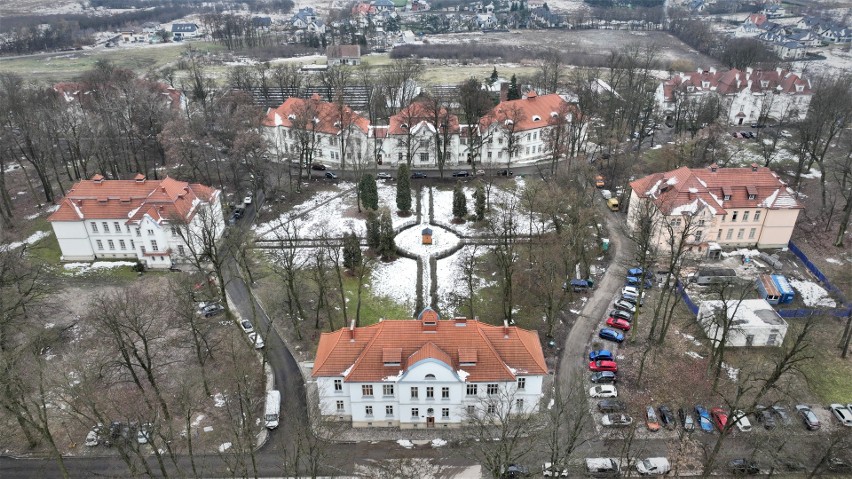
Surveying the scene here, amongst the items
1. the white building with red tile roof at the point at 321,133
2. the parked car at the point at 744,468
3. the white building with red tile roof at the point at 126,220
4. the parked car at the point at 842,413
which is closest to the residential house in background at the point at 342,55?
the white building with red tile roof at the point at 321,133

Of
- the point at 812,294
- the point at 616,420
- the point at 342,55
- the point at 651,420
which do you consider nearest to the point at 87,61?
the point at 342,55

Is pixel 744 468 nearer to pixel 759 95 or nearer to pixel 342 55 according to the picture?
→ pixel 759 95

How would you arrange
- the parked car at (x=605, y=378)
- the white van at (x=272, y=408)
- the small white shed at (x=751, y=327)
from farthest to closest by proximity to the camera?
the small white shed at (x=751, y=327) < the parked car at (x=605, y=378) < the white van at (x=272, y=408)

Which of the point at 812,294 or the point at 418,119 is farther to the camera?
the point at 418,119

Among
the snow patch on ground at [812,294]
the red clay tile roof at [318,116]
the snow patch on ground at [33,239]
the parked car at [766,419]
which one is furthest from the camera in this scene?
the red clay tile roof at [318,116]

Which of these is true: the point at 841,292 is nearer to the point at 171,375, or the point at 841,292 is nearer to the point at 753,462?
the point at 753,462

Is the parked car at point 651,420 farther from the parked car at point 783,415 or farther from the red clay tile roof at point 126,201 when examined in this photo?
the red clay tile roof at point 126,201
